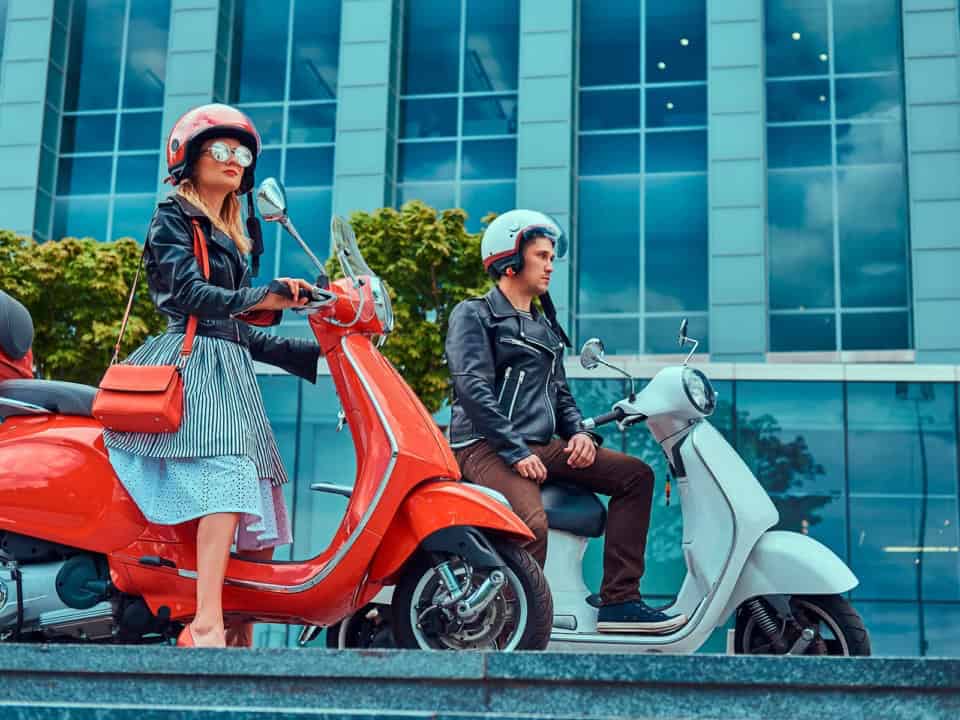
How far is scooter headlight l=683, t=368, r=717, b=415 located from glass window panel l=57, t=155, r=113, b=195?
1627cm

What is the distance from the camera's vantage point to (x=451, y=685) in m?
2.31

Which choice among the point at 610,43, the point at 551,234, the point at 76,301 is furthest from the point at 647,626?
the point at 610,43

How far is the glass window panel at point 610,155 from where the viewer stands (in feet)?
59.4

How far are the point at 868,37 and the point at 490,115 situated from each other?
5.69m

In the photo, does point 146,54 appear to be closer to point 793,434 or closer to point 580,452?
point 793,434

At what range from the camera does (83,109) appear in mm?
19562

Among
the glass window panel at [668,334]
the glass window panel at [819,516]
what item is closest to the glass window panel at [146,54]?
the glass window panel at [668,334]

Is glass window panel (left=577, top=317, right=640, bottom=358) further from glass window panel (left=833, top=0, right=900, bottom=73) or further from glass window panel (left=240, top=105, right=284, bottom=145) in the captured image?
glass window panel (left=240, top=105, right=284, bottom=145)

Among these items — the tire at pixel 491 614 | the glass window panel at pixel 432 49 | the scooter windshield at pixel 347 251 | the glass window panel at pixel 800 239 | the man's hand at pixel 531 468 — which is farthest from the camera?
the glass window panel at pixel 432 49

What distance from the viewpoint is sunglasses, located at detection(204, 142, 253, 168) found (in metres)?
3.84

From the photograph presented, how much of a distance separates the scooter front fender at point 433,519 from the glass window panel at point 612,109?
15.3m

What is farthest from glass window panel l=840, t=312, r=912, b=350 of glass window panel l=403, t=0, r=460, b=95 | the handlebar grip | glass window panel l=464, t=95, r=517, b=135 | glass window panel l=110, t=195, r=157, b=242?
the handlebar grip

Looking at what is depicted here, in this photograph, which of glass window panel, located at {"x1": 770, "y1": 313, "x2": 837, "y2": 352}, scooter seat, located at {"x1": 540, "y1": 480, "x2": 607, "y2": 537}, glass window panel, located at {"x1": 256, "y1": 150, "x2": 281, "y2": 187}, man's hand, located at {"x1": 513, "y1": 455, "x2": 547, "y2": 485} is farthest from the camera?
glass window panel, located at {"x1": 256, "y1": 150, "x2": 281, "y2": 187}

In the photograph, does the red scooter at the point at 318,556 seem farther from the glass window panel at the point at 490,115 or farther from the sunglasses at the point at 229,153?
the glass window panel at the point at 490,115
